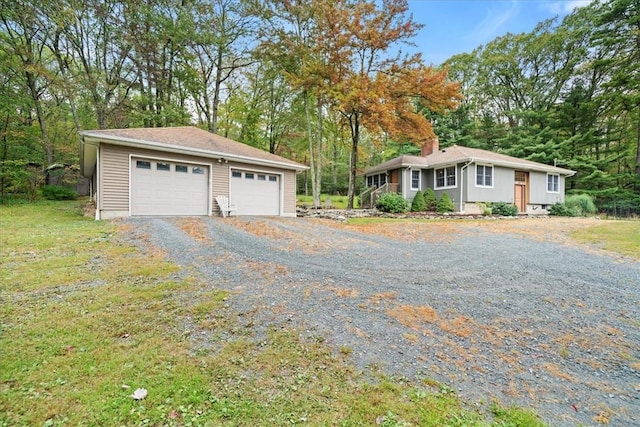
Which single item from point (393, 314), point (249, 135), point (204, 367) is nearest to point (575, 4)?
point (249, 135)

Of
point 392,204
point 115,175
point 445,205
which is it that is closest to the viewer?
point 115,175

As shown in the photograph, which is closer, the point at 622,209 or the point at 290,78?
the point at 290,78

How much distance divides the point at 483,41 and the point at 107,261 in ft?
108

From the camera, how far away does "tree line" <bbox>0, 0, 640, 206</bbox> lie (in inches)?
608

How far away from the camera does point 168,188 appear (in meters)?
10.4

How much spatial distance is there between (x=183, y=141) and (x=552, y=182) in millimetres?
21462

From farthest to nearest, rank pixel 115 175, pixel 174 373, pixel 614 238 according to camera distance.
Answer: pixel 115 175, pixel 614 238, pixel 174 373

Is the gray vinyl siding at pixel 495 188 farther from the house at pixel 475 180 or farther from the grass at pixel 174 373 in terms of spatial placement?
the grass at pixel 174 373

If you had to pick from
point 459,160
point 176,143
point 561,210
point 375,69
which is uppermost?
point 375,69

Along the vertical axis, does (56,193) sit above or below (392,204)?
above

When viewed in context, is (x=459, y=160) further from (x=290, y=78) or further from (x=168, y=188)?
(x=168, y=188)

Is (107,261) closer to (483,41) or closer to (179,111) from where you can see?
(179,111)

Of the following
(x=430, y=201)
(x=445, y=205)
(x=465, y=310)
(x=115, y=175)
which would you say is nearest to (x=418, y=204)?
(x=430, y=201)

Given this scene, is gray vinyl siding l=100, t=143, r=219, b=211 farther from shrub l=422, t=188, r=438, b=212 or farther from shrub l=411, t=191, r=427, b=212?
shrub l=422, t=188, r=438, b=212
